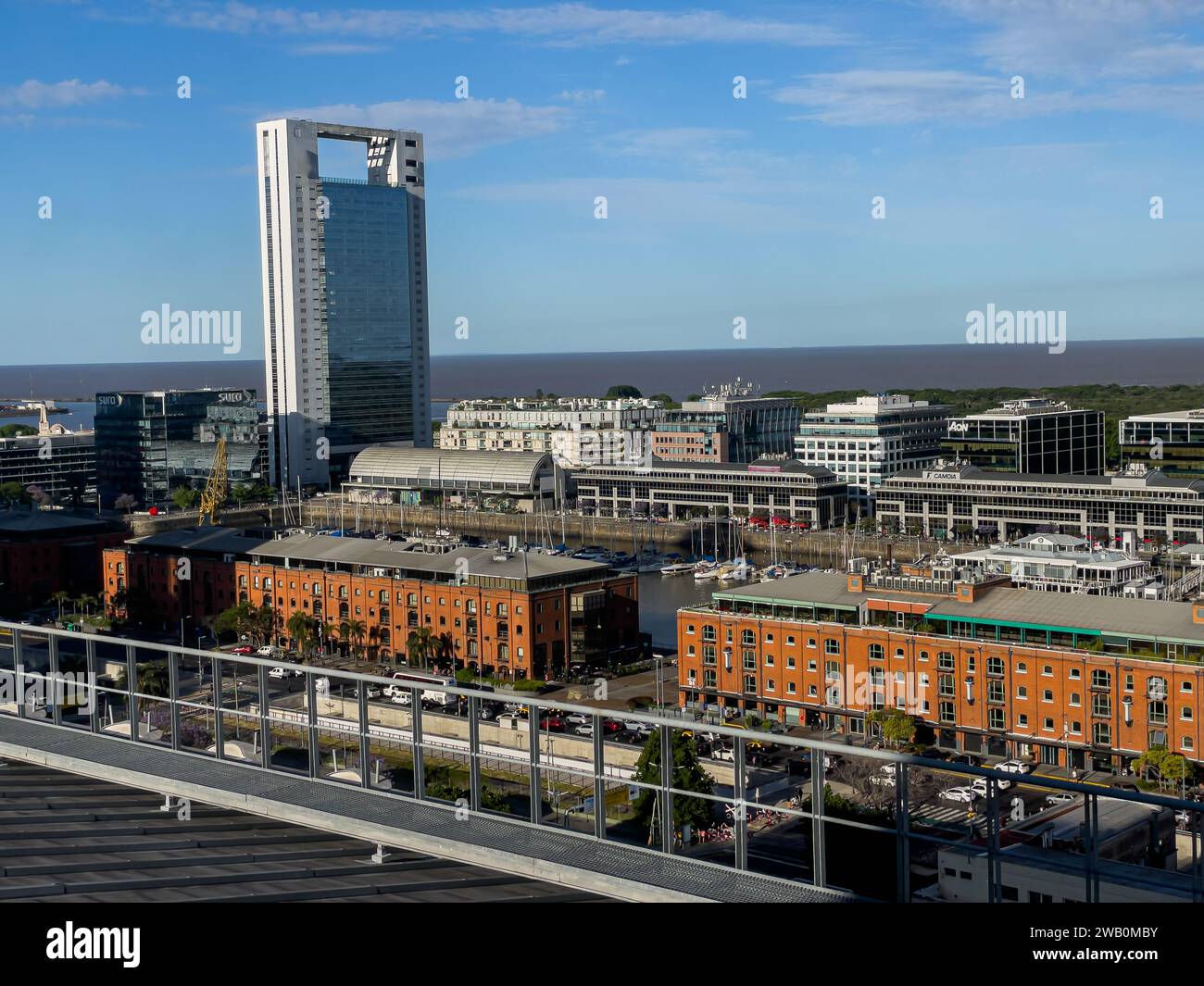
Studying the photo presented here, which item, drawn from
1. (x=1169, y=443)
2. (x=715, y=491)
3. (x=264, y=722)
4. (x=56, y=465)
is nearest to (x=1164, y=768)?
(x=264, y=722)

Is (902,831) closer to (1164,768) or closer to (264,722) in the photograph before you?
(264,722)

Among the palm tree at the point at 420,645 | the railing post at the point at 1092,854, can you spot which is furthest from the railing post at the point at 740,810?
the palm tree at the point at 420,645

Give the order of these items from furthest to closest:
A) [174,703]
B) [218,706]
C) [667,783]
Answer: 1. [174,703]
2. [218,706]
3. [667,783]

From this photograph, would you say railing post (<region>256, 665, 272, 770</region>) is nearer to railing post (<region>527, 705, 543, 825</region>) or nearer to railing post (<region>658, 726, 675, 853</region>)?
railing post (<region>527, 705, 543, 825</region>)

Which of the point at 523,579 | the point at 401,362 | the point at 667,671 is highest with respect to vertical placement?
the point at 401,362

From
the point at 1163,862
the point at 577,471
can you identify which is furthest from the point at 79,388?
the point at 1163,862
